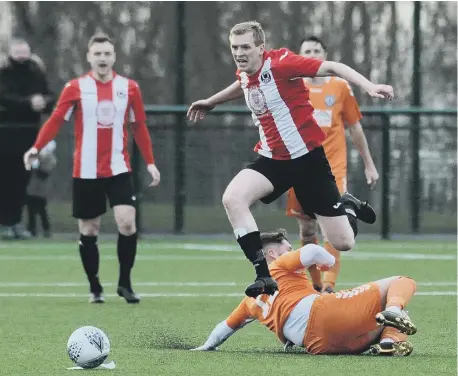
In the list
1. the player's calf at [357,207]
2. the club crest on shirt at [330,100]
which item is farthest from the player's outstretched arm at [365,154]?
the player's calf at [357,207]

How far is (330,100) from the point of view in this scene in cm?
1092

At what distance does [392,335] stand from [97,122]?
407 centimetres

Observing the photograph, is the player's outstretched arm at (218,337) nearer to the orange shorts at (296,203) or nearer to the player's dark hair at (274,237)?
the player's dark hair at (274,237)

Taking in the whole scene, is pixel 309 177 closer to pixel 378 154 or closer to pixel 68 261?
pixel 68 261

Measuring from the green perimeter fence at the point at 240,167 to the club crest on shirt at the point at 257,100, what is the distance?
9.00 metres

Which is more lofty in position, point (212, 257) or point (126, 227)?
point (126, 227)

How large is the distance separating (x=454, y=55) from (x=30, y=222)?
22.1 ft

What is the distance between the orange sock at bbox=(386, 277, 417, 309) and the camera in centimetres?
716

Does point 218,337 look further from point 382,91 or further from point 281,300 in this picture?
point 382,91

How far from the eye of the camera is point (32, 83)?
16906mm

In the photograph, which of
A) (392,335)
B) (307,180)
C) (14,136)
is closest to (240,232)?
(307,180)

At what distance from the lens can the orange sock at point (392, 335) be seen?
7340 mm

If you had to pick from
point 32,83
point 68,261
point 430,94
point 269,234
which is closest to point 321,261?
point 269,234

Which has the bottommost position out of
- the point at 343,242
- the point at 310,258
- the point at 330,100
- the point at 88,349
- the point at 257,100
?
the point at 88,349
